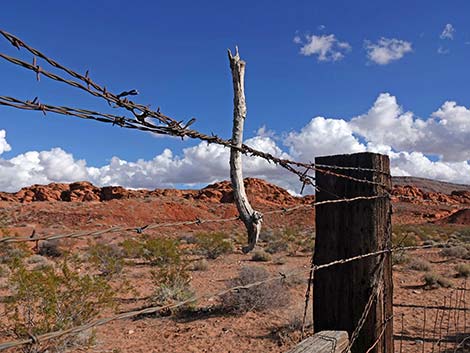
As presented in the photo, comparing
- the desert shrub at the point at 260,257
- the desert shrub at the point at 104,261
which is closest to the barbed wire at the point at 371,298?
the desert shrub at the point at 104,261

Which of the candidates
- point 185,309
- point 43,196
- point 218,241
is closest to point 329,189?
point 185,309

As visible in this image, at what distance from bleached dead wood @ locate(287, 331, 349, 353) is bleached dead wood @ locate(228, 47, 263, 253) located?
0.50m

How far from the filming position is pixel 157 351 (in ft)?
24.3

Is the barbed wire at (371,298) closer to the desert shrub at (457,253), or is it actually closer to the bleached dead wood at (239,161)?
the bleached dead wood at (239,161)

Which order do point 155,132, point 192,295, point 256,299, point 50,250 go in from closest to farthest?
point 155,132
point 256,299
point 192,295
point 50,250

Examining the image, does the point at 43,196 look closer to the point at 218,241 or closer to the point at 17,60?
the point at 218,241

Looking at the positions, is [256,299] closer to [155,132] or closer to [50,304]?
[50,304]

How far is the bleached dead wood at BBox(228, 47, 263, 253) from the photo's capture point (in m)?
2.29

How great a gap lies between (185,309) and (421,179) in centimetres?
10843

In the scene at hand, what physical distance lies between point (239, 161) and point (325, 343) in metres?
0.96

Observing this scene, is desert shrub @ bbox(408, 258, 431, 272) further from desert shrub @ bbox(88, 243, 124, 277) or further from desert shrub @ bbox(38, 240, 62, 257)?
desert shrub @ bbox(38, 240, 62, 257)

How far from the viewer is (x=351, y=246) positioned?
2727 mm

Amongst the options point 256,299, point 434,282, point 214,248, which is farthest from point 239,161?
point 214,248

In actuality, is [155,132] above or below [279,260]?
above
